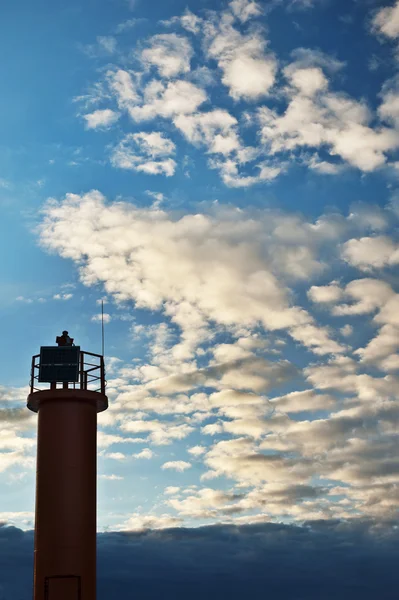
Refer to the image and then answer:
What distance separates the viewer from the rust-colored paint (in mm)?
30906

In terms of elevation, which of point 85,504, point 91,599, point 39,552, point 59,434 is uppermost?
point 59,434

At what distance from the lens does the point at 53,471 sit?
32.2 meters

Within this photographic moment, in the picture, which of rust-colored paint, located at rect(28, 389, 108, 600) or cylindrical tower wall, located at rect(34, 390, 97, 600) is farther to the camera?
rust-colored paint, located at rect(28, 389, 108, 600)

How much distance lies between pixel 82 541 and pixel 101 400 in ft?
20.9

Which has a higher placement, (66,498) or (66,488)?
(66,488)

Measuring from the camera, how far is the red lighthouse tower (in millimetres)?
30781

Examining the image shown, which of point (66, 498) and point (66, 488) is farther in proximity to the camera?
point (66, 488)

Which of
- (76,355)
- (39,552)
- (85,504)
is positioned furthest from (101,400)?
(39,552)

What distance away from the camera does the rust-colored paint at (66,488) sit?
30.9 metres

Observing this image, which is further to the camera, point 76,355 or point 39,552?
point 76,355

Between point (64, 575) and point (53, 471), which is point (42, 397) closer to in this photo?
point (53, 471)

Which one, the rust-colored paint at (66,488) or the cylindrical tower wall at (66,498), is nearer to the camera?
the cylindrical tower wall at (66,498)

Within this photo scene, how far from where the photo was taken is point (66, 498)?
31812 millimetres

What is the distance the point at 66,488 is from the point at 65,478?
1.42 ft
